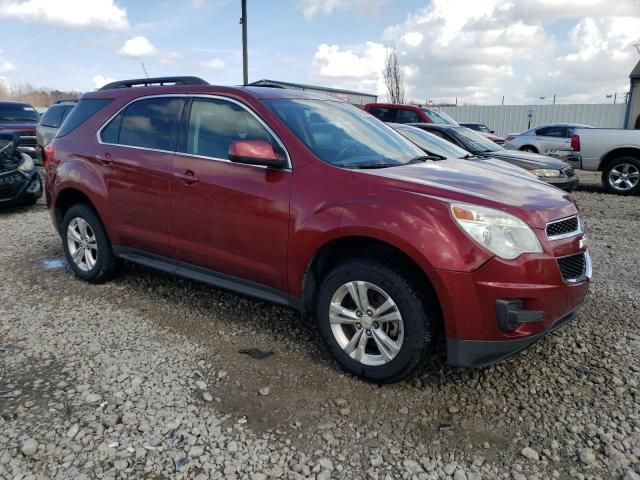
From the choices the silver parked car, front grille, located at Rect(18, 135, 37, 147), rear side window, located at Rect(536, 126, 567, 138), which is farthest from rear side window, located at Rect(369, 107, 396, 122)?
front grille, located at Rect(18, 135, 37, 147)

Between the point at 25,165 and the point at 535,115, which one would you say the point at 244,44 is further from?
the point at 535,115

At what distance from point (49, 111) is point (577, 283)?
1170cm

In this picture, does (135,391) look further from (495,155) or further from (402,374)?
(495,155)

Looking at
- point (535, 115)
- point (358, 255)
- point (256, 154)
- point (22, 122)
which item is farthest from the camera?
point (535, 115)

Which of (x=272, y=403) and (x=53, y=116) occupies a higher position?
(x=53, y=116)

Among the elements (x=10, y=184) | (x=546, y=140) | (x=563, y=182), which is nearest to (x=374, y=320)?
(x=563, y=182)

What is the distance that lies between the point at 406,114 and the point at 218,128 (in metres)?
9.80

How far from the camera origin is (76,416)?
2.72 meters

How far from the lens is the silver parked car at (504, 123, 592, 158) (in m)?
15.1

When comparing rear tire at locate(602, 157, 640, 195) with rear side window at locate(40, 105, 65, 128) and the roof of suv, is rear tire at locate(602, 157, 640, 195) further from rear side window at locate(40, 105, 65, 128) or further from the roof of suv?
rear side window at locate(40, 105, 65, 128)

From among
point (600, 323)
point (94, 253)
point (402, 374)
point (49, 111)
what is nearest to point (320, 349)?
point (402, 374)

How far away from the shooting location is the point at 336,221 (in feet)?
9.69

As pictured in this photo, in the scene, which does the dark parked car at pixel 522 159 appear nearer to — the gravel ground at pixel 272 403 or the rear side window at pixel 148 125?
the gravel ground at pixel 272 403

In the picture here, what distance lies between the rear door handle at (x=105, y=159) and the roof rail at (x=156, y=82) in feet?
2.50
